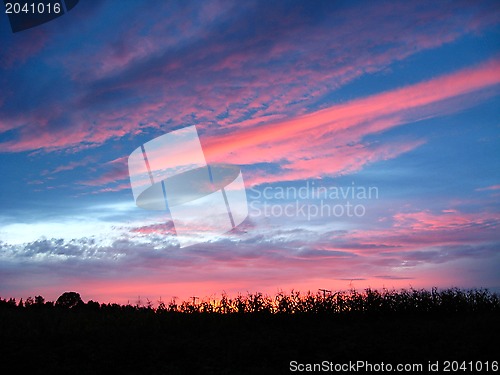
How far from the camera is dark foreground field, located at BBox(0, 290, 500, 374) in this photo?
9.69m

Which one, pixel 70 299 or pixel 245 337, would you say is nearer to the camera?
pixel 245 337

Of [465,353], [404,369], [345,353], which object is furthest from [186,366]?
[465,353]

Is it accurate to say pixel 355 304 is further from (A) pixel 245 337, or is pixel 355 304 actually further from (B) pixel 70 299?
(B) pixel 70 299

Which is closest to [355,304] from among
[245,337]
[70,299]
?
[245,337]

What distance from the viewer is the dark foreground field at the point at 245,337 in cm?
969

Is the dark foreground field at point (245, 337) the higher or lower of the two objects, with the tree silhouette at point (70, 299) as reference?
lower

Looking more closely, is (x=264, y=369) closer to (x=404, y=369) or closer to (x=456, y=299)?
(x=404, y=369)

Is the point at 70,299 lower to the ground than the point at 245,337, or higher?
higher

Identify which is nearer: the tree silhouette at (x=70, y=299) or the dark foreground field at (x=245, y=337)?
the dark foreground field at (x=245, y=337)

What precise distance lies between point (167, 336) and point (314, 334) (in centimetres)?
360

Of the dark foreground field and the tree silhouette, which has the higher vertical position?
the tree silhouette

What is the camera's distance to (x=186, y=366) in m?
9.64

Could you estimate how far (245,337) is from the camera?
11.7 m

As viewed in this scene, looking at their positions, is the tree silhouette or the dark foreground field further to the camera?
the tree silhouette
